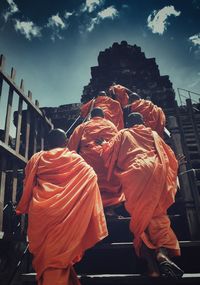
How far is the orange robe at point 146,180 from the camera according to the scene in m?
2.71

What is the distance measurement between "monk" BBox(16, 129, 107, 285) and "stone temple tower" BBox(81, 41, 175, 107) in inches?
205

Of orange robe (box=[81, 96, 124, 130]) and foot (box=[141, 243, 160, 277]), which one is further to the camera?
orange robe (box=[81, 96, 124, 130])

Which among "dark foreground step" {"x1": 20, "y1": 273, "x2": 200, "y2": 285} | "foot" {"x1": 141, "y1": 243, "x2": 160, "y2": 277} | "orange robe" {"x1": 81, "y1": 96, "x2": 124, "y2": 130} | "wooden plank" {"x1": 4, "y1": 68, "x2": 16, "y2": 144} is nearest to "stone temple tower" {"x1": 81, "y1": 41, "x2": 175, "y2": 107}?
"orange robe" {"x1": 81, "y1": 96, "x2": 124, "y2": 130}

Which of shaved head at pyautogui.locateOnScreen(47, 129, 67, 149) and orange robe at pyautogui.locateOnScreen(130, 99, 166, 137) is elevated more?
orange robe at pyautogui.locateOnScreen(130, 99, 166, 137)

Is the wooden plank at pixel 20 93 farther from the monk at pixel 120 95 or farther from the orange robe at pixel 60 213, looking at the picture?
the monk at pixel 120 95

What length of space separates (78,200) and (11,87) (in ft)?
7.01

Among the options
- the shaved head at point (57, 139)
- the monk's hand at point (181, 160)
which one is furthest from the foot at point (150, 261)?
the shaved head at point (57, 139)

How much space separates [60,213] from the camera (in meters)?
2.48

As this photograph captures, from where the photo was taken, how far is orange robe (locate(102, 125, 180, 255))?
271 cm

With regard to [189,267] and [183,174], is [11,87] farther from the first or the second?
[189,267]

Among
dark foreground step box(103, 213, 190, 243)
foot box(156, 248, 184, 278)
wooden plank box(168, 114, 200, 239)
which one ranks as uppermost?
wooden plank box(168, 114, 200, 239)

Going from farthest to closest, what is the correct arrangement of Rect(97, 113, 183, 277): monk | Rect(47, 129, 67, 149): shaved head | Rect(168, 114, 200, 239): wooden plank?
Rect(47, 129, 67, 149): shaved head, Rect(168, 114, 200, 239): wooden plank, Rect(97, 113, 183, 277): monk

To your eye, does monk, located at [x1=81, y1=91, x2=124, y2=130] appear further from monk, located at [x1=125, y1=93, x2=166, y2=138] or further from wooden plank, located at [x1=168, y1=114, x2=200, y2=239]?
wooden plank, located at [x1=168, y1=114, x2=200, y2=239]

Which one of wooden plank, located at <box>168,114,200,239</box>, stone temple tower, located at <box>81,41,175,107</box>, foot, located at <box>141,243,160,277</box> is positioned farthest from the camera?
stone temple tower, located at <box>81,41,175,107</box>
